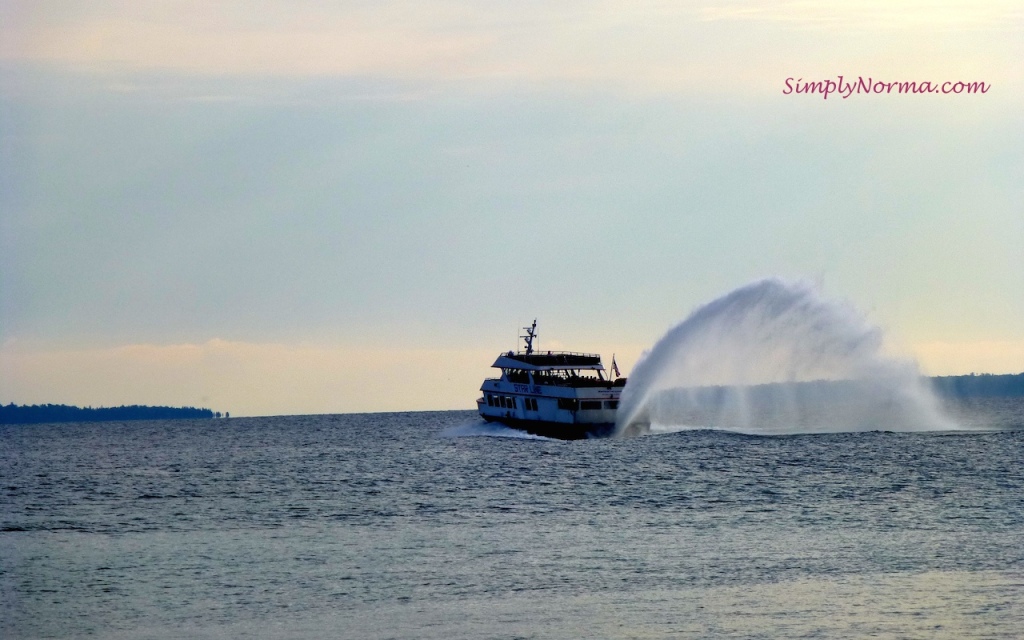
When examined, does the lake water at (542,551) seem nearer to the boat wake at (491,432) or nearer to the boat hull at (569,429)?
the boat hull at (569,429)

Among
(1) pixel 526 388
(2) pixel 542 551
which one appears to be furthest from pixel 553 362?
(2) pixel 542 551

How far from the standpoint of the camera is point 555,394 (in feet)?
284

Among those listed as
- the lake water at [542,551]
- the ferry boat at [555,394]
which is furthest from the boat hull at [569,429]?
the lake water at [542,551]

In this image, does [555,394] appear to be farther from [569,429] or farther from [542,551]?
[542,551]

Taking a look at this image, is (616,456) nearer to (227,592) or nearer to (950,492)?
(950,492)

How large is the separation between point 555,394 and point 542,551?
51.3 metres

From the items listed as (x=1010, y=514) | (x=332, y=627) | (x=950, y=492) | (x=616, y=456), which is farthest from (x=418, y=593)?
(x=616, y=456)

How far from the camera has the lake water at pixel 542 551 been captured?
26141 mm

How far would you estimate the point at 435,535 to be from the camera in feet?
129

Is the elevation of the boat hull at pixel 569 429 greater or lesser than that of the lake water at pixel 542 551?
greater

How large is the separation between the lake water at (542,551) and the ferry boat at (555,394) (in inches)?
645

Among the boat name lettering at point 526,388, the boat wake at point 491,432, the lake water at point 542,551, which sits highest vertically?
the boat name lettering at point 526,388

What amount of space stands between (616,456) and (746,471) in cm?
1351

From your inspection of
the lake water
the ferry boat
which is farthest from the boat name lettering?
the lake water
